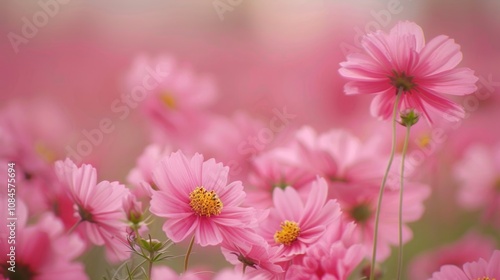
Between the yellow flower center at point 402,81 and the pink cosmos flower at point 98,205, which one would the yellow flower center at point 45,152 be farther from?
the yellow flower center at point 402,81

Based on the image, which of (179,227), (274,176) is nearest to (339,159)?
(274,176)

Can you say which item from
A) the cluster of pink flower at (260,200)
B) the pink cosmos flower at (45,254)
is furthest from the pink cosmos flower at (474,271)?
the pink cosmos flower at (45,254)

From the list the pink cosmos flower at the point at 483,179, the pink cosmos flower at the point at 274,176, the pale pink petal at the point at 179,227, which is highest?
the pink cosmos flower at the point at 483,179

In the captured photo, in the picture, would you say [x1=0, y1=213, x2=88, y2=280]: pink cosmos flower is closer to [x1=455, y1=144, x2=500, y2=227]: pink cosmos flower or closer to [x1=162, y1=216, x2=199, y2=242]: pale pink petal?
[x1=162, y1=216, x2=199, y2=242]: pale pink petal

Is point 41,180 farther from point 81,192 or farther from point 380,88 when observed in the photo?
point 380,88

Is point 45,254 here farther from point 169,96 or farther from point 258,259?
point 169,96

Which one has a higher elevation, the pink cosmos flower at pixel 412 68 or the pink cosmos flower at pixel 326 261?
the pink cosmos flower at pixel 412 68

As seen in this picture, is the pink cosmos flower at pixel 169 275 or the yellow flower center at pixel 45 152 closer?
the pink cosmos flower at pixel 169 275
